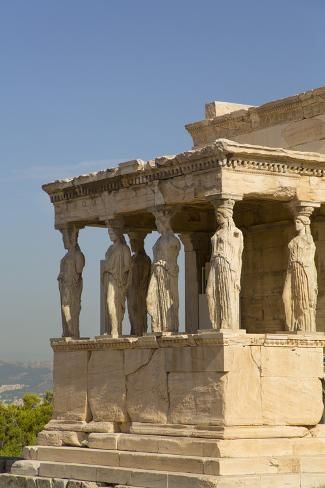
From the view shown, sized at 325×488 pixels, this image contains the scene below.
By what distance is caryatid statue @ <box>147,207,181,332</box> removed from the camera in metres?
17.3

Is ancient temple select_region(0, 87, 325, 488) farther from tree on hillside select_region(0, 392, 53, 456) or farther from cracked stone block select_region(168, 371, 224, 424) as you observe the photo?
tree on hillside select_region(0, 392, 53, 456)

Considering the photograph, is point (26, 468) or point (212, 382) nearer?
point (212, 382)

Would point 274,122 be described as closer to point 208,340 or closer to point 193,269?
point 193,269

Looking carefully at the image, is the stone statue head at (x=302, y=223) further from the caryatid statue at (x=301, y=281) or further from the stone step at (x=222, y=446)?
the stone step at (x=222, y=446)

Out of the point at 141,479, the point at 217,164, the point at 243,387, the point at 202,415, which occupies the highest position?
the point at 217,164

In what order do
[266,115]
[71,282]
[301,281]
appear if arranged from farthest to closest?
[71,282] → [266,115] → [301,281]

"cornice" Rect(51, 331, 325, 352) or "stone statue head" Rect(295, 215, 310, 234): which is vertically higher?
"stone statue head" Rect(295, 215, 310, 234)

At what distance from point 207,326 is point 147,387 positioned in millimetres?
2872

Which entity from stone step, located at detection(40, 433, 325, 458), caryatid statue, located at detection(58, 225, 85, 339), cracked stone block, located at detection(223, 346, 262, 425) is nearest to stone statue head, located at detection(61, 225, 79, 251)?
caryatid statue, located at detection(58, 225, 85, 339)

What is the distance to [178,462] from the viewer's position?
1631 cm

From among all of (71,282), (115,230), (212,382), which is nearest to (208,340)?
(212,382)

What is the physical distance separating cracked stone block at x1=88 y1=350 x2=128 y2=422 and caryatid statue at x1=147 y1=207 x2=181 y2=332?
0.97 m

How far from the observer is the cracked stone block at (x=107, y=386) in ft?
58.6

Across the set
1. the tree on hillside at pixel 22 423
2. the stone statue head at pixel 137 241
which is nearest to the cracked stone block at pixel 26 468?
the stone statue head at pixel 137 241
